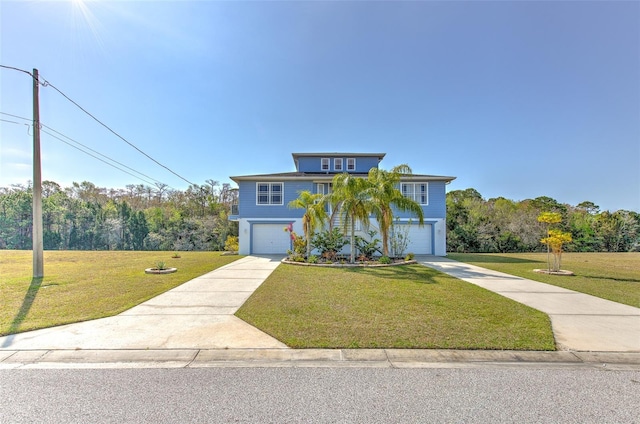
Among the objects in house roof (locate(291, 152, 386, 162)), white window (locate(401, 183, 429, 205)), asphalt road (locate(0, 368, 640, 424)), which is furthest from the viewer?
house roof (locate(291, 152, 386, 162))

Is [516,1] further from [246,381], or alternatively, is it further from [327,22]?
[246,381]

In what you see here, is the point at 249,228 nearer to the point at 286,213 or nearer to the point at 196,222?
the point at 286,213

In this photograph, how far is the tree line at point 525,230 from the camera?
24.9 m

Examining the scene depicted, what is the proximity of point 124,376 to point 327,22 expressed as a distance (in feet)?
42.3

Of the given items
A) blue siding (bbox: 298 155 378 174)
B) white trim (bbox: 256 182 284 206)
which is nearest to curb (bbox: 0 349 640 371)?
white trim (bbox: 256 182 284 206)

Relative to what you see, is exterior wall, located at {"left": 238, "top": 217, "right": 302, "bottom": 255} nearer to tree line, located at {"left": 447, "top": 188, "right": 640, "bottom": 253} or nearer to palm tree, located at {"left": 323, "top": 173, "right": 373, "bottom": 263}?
palm tree, located at {"left": 323, "top": 173, "right": 373, "bottom": 263}

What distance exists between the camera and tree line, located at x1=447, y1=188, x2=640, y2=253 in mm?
24859

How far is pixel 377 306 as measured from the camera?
234 inches

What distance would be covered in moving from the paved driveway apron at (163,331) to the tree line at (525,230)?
77.4 ft

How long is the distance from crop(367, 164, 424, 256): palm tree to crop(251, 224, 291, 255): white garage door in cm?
734

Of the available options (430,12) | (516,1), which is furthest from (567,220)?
(430,12)

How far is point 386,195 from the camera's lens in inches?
494

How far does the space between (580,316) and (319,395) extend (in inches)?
221

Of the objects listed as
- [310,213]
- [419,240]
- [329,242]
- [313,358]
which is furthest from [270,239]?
[313,358]
